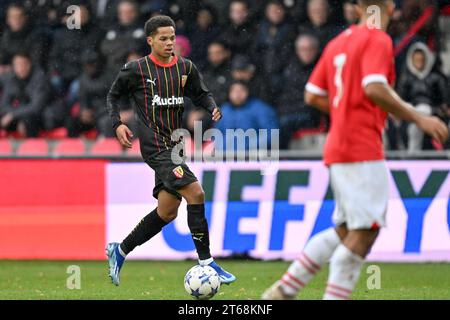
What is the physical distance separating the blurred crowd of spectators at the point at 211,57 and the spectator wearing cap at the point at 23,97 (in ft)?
0.04

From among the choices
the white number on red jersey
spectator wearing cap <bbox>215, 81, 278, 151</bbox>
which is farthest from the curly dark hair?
spectator wearing cap <bbox>215, 81, 278, 151</bbox>

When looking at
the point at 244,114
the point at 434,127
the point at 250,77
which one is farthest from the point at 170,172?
the point at 250,77

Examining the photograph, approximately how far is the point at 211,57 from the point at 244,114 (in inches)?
33.5

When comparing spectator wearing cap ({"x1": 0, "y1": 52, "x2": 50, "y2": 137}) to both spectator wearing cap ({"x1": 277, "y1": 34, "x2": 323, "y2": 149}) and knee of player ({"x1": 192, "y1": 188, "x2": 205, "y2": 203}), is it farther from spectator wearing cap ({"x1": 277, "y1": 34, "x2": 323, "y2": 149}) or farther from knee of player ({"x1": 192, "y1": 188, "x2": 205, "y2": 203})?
knee of player ({"x1": 192, "y1": 188, "x2": 205, "y2": 203})

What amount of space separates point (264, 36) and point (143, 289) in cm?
449

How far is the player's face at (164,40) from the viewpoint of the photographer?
823 centimetres

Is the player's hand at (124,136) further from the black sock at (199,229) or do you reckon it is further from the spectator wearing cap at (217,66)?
the spectator wearing cap at (217,66)

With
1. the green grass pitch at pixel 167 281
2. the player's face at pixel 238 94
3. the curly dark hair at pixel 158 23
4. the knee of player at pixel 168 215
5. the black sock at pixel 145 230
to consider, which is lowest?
the green grass pitch at pixel 167 281

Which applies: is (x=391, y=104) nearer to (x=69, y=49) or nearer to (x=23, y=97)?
(x=69, y=49)

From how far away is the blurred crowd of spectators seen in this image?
38.7 feet

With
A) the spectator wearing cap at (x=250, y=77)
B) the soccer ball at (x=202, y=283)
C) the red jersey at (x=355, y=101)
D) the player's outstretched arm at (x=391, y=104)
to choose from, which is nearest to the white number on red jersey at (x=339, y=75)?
the red jersey at (x=355, y=101)

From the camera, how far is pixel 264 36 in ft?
40.2
